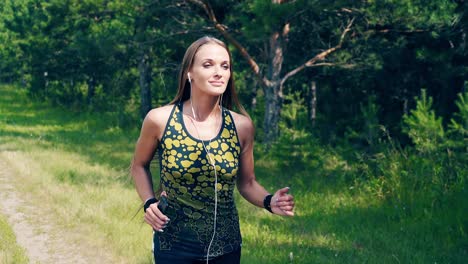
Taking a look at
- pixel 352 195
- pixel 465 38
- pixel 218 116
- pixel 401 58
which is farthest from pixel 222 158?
pixel 401 58

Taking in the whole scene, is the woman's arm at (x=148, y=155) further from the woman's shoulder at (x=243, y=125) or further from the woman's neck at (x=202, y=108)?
the woman's shoulder at (x=243, y=125)

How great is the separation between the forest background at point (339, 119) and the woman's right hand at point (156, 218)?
1.31 meters

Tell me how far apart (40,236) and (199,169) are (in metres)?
4.70

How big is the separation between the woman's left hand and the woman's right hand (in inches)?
20.3

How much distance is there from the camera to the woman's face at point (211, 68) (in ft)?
8.00

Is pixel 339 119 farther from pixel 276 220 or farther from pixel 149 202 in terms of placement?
pixel 149 202

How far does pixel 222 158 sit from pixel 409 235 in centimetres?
436

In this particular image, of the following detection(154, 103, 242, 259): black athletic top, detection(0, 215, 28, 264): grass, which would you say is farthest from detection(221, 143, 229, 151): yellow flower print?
detection(0, 215, 28, 264): grass

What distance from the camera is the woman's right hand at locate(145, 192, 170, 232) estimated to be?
2.30m

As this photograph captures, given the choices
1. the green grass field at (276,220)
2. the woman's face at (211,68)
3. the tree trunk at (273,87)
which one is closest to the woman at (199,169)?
the woman's face at (211,68)

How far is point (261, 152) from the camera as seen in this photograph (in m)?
11.9

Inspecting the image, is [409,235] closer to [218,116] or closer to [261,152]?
[218,116]

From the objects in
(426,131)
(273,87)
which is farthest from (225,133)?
(273,87)

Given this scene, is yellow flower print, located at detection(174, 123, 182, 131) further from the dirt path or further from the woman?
the dirt path
